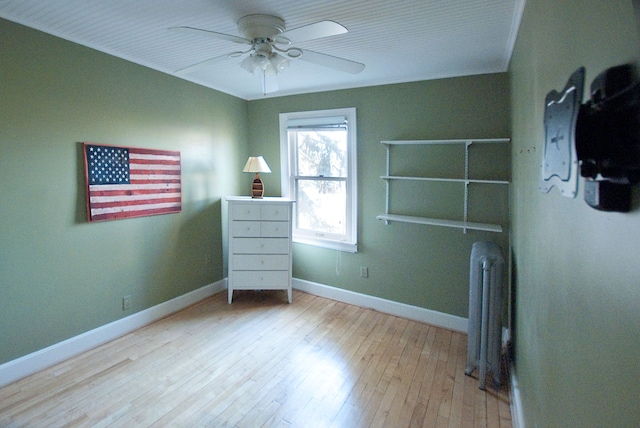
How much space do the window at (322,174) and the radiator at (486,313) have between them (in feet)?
4.80

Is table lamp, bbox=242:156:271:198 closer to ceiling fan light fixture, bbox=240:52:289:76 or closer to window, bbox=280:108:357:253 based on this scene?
window, bbox=280:108:357:253

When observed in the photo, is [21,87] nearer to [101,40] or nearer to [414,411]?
[101,40]

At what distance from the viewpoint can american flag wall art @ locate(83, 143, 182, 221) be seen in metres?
2.55

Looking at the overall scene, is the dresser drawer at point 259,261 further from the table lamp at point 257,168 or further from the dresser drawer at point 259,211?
the table lamp at point 257,168

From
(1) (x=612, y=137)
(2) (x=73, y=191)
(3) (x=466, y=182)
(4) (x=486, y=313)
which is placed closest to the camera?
(1) (x=612, y=137)

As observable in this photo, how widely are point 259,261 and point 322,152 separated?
143cm

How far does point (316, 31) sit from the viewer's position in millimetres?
1582

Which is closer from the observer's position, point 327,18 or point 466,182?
point 327,18

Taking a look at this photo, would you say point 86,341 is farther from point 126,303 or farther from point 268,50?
point 268,50

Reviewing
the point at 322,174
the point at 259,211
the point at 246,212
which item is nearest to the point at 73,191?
the point at 246,212

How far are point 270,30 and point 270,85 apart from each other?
0.51 metres

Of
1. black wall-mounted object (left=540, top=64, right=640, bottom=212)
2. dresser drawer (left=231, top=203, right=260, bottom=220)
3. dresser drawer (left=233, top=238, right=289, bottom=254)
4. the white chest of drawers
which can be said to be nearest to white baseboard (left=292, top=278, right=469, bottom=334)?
the white chest of drawers

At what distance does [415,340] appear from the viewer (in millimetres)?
2814

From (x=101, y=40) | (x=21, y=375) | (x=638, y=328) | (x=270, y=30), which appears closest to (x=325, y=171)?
(x=270, y=30)
